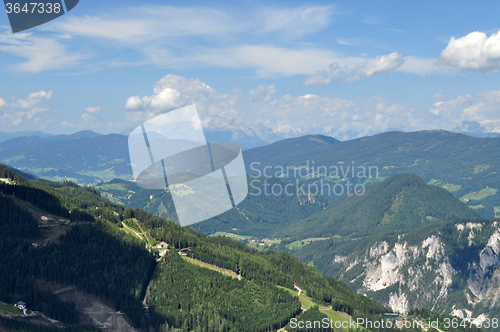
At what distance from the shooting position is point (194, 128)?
29094 mm

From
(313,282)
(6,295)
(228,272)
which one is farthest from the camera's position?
(313,282)

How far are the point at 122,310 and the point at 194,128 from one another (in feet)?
192

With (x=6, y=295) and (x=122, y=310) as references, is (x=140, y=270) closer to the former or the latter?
(x=122, y=310)

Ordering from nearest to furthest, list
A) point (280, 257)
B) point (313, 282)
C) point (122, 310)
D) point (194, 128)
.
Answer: point (194, 128) < point (122, 310) < point (313, 282) < point (280, 257)

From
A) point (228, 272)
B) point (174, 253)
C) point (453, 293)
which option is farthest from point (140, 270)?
point (453, 293)

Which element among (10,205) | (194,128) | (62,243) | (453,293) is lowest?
(453,293)

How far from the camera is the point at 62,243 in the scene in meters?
87.9

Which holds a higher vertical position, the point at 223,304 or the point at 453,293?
the point at 223,304

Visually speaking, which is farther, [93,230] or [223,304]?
[93,230]

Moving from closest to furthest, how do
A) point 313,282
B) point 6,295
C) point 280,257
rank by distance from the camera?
point 6,295
point 313,282
point 280,257

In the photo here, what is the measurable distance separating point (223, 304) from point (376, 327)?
1349 inches

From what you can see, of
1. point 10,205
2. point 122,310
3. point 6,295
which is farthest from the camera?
point 10,205

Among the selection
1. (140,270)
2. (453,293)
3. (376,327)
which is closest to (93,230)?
(140,270)

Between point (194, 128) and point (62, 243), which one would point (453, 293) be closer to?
point (62, 243)
